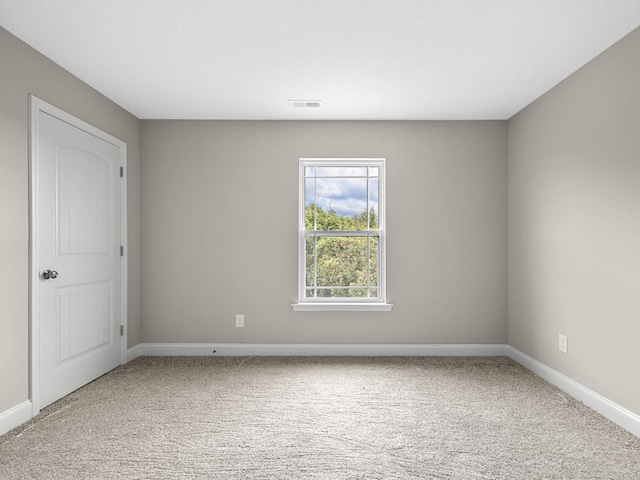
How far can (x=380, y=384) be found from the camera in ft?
11.1

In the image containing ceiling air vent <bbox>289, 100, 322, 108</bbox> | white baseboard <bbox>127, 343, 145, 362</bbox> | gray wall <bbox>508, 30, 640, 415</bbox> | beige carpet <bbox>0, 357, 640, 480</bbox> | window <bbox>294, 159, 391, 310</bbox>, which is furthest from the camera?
window <bbox>294, 159, 391, 310</bbox>

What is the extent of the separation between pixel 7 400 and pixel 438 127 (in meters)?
4.17

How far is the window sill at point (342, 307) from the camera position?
4.20m

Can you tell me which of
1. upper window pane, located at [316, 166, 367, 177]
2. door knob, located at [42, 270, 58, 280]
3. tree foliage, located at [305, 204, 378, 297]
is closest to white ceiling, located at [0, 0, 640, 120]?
upper window pane, located at [316, 166, 367, 177]

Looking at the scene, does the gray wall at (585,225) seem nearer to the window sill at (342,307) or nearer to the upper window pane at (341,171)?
the window sill at (342,307)

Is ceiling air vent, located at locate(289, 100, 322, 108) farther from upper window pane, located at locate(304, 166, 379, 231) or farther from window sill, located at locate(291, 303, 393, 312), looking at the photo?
window sill, located at locate(291, 303, 393, 312)

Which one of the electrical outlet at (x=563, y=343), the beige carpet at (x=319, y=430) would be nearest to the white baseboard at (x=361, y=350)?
the beige carpet at (x=319, y=430)

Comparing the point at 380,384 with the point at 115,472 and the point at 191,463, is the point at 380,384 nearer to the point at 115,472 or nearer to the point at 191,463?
the point at 191,463

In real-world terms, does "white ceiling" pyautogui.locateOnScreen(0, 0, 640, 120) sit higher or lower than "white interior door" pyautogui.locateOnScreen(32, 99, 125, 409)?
higher

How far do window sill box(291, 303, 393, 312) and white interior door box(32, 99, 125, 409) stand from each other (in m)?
1.75

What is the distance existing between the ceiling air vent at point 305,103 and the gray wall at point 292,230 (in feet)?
1.55

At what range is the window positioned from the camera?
433 centimetres

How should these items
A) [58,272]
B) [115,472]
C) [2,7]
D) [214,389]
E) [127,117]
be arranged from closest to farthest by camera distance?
[115,472], [2,7], [58,272], [214,389], [127,117]

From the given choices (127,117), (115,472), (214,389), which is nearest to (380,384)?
(214,389)
